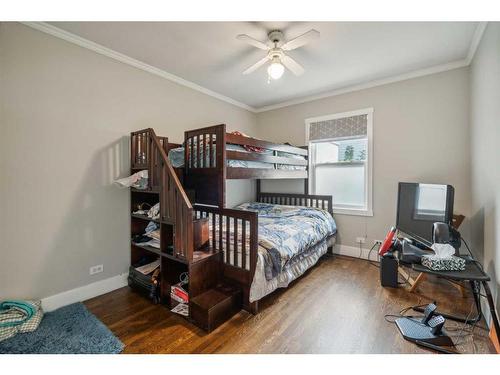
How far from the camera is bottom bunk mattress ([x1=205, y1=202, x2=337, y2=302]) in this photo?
2.10 metres

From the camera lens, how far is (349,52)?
2.49m

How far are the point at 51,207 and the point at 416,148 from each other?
4.11m

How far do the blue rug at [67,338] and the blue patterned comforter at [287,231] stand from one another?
1.32 meters

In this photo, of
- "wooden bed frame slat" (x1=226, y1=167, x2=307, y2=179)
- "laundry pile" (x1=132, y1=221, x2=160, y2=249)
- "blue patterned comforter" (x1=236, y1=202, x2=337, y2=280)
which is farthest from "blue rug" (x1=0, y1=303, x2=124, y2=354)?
"wooden bed frame slat" (x1=226, y1=167, x2=307, y2=179)

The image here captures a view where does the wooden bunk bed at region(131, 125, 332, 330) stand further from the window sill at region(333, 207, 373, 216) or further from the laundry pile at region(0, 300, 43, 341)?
the window sill at region(333, 207, 373, 216)

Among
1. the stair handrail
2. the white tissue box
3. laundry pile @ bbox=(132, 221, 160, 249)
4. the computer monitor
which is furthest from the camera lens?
laundry pile @ bbox=(132, 221, 160, 249)

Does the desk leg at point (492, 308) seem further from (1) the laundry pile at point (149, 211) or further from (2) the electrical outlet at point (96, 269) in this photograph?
(2) the electrical outlet at point (96, 269)

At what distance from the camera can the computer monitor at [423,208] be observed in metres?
2.15

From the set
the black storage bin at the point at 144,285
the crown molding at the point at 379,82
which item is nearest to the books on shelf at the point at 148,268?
the black storage bin at the point at 144,285

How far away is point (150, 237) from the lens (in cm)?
254

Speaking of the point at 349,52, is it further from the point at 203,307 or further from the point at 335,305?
the point at 203,307

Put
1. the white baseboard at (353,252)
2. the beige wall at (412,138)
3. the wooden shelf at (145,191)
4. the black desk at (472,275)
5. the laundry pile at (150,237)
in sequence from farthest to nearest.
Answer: the white baseboard at (353,252)
the beige wall at (412,138)
the laundry pile at (150,237)
the wooden shelf at (145,191)
the black desk at (472,275)

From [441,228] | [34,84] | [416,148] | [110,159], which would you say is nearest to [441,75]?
[416,148]

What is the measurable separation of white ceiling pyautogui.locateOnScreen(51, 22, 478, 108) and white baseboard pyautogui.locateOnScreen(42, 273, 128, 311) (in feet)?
7.98
